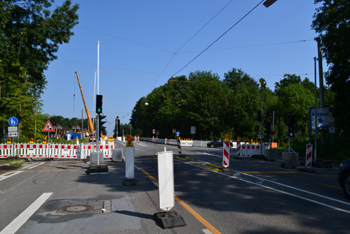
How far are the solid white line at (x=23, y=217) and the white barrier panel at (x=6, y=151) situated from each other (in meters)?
13.8

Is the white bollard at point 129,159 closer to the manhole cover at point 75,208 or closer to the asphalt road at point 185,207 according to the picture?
the asphalt road at point 185,207

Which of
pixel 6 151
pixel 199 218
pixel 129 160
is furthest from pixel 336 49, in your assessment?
pixel 6 151

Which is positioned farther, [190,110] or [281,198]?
[190,110]

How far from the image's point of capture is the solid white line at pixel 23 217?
4848 millimetres

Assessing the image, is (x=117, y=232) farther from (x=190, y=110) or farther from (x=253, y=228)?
(x=190, y=110)

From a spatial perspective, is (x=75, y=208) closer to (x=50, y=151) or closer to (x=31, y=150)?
(x=50, y=151)

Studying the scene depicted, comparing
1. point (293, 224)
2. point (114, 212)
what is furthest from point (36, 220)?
point (293, 224)

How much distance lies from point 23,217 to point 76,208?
3.38ft

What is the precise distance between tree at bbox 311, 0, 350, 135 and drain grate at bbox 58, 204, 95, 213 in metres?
20.9

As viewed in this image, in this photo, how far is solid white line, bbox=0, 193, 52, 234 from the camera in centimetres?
485

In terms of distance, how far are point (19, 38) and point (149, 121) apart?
7444 centimetres

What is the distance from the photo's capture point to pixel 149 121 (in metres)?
90.6

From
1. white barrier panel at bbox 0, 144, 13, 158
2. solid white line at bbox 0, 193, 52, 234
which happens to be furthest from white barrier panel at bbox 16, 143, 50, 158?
solid white line at bbox 0, 193, 52, 234

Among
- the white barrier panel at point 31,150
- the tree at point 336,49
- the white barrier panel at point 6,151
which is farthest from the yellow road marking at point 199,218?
the tree at point 336,49
